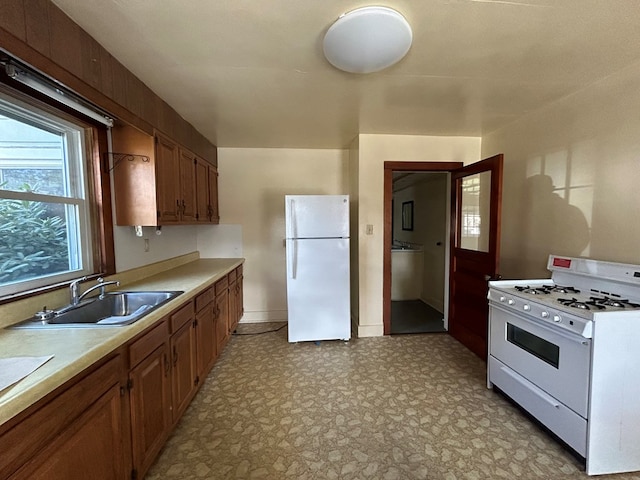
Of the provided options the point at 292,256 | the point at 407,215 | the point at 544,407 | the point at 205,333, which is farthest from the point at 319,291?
the point at 407,215

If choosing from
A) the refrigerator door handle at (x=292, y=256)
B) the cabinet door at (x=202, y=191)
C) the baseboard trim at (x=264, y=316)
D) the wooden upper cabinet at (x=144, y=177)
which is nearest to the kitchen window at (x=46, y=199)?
the wooden upper cabinet at (x=144, y=177)

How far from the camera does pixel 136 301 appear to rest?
77.4 inches

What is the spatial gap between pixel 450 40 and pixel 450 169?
6.56 ft

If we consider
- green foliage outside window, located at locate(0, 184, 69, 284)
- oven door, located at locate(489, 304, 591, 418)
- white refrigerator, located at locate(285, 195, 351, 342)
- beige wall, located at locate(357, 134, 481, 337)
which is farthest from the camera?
beige wall, located at locate(357, 134, 481, 337)

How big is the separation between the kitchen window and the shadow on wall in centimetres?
344

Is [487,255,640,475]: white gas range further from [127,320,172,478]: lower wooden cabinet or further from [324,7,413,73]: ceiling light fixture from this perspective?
[127,320,172,478]: lower wooden cabinet

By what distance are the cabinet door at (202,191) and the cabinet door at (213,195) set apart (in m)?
0.10

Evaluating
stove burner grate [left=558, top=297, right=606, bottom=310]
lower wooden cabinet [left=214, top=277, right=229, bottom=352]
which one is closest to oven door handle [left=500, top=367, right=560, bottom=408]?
stove burner grate [left=558, top=297, right=606, bottom=310]

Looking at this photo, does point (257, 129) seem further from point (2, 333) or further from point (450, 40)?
point (2, 333)

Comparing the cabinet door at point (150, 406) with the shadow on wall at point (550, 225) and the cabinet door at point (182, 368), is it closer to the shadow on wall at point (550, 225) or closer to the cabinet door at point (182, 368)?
the cabinet door at point (182, 368)

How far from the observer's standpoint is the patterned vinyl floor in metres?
1.62

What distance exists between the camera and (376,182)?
10.9 feet

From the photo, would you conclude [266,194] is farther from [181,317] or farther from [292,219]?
[181,317]

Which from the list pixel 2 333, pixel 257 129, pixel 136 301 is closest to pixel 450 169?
pixel 257 129
